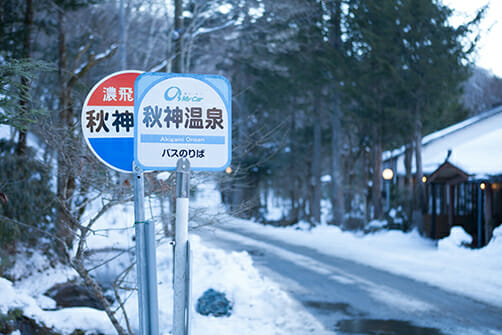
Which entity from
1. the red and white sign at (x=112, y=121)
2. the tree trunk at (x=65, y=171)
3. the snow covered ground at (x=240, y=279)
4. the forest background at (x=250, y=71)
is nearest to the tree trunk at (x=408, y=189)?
the forest background at (x=250, y=71)

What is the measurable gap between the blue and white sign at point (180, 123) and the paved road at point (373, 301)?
402cm

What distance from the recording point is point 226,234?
79.2 ft

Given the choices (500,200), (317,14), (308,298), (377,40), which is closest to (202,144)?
(308,298)

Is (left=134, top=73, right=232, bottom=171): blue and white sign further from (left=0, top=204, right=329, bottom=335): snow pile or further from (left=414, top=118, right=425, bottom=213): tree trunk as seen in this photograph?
(left=414, top=118, right=425, bottom=213): tree trunk

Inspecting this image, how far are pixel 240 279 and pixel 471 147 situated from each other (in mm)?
13879

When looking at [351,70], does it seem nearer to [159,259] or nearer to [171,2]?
[171,2]

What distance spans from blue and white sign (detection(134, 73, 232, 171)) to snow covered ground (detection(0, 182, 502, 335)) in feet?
10.2

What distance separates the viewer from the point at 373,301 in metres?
9.66

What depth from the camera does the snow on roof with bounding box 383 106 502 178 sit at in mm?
17906

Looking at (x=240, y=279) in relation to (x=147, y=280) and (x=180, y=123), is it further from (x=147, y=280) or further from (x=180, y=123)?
(x=180, y=123)

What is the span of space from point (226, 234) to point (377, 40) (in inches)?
424

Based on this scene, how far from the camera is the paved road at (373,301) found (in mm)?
7867

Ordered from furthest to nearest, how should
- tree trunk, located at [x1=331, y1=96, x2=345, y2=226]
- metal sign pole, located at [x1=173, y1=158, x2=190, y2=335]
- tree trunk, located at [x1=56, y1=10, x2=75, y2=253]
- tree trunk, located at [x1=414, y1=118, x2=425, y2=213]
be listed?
tree trunk, located at [x1=331, y1=96, x2=345, y2=226], tree trunk, located at [x1=414, y1=118, x2=425, y2=213], tree trunk, located at [x1=56, y1=10, x2=75, y2=253], metal sign pole, located at [x1=173, y1=158, x2=190, y2=335]

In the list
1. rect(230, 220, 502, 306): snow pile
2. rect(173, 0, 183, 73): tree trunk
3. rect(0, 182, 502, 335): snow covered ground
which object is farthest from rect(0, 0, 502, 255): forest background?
rect(230, 220, 502, 306): snow pile
